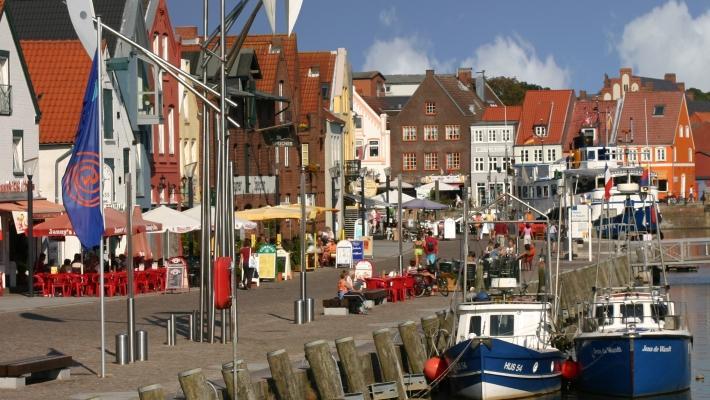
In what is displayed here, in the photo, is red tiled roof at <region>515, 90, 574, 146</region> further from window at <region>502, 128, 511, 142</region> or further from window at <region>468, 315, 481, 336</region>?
window at <region>468, 315, 481, 336</region>

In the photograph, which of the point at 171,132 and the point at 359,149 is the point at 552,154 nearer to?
the point at 359,149

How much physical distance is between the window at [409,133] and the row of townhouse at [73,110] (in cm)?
7502

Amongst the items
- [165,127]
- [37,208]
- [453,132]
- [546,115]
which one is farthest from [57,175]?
[546,115]

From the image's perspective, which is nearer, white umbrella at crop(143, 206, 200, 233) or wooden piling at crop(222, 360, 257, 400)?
wooden piling at crop(222, 360, 257, 400)

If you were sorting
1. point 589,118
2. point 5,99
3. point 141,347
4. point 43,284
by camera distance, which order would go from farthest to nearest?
point 589,118, point 5,99, point 43,284, point 141,347

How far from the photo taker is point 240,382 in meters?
22.1

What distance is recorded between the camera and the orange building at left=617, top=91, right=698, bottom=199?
144500 mm

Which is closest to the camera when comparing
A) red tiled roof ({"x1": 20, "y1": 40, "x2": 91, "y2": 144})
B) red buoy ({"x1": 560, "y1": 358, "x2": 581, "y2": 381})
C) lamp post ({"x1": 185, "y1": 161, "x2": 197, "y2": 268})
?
red buoy ({"x1": 560, "y1": 358, "x2": 581, "y2": 381})

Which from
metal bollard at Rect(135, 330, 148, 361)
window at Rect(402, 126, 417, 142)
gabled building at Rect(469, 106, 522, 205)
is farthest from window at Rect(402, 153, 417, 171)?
metal bollard at Rect(135, 330, 148, 361)

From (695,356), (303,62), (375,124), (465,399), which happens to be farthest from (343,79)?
(465,399)

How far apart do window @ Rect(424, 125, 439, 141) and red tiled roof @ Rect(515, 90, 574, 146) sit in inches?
304

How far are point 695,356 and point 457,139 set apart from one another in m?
107

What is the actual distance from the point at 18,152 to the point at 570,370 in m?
26.2

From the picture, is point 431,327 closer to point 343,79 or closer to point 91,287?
point 91,287
